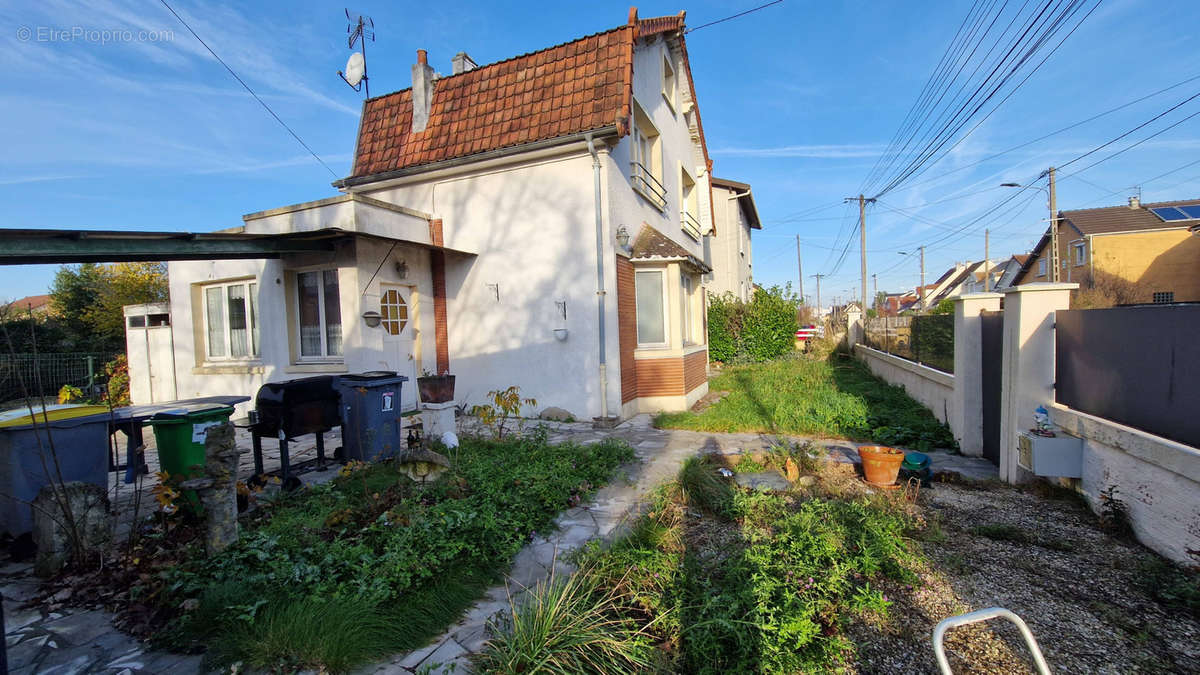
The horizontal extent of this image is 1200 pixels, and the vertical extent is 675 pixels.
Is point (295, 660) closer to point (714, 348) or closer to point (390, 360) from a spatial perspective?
point (390, 360)

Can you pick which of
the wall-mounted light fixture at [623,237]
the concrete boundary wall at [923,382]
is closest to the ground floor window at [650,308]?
the wall-mounted light fixture at [623,237]

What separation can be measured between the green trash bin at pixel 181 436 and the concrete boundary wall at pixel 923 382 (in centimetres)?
825

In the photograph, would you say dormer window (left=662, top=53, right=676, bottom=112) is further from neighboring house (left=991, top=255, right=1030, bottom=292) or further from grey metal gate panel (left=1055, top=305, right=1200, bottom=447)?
neighboring house (left=991, top=255, right=1030, bottom=292)

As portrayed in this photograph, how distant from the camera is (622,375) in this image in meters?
9.02

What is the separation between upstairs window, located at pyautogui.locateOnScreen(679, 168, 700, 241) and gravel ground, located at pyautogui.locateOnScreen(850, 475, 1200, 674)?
10785 millimetres

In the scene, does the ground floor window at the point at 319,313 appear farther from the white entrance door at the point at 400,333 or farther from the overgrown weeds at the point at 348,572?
the overgrown weeds at the point at 348,572

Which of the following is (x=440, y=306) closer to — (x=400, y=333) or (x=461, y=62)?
(x=400, y=333)

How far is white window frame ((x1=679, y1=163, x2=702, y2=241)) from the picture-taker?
13779 millimetres

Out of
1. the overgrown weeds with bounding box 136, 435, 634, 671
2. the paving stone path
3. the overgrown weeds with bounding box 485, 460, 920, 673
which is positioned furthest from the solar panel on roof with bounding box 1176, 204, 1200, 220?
the overgrown weeds with bounding box 136, 435, 634, 671

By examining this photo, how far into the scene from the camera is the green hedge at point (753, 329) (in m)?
17.3

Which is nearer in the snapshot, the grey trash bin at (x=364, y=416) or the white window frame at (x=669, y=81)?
the grey trash bin at (x=364, y=416)

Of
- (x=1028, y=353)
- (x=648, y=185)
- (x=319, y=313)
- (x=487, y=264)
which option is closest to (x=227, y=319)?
(x=319, y=313)

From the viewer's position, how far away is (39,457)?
3740mm

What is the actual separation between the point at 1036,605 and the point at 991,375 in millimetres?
3939
